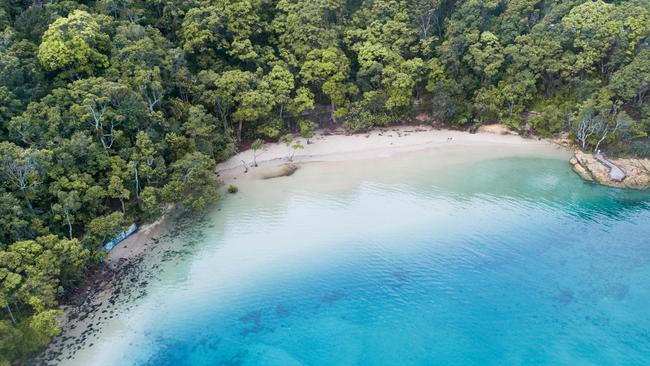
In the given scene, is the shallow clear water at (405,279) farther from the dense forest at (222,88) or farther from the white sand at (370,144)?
the dense forest at (222,88)

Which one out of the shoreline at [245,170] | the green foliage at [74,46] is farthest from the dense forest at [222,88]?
the shoreline at [245,170]

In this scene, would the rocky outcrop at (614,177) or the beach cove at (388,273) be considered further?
the rocky outcrop at (614,177)

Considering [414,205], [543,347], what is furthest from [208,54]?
[543,347]

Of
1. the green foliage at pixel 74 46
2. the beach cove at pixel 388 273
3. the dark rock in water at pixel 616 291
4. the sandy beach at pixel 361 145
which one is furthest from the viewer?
the sandy beach at pixel 361 145

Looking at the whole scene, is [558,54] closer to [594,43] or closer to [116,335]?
[594,43]

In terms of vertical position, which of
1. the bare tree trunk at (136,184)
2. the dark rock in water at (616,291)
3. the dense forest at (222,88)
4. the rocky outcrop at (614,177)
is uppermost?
the dense forest at (222,88)

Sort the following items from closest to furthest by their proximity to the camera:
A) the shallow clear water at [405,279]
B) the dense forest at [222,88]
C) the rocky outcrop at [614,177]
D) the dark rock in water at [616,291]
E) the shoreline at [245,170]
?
the shallow clear water at [405,279] → the shoreline at [245,170] → the dark rock in water at [616,291] → the dense forest at [222,88] → the rocky outcrop at [614,177]

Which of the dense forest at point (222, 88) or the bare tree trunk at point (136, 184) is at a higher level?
the dense forest at point (222, 88)
